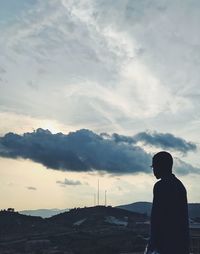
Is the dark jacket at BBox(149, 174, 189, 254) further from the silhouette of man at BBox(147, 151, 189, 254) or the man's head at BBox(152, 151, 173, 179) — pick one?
the man's head at BBox(152, 151, 173, 179)

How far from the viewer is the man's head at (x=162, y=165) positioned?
796cm

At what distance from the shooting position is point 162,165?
7988 millimetres

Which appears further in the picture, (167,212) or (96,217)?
(96,217)

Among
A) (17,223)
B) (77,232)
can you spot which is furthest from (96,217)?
(77,232)

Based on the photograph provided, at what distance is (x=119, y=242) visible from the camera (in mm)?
60625

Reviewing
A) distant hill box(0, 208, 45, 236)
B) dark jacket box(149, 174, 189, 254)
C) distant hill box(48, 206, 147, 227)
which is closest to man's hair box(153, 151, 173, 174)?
dark jacket box(149, 174, 189, 254)

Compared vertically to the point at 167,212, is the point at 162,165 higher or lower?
higher

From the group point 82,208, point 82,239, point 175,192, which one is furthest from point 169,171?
point 82,208

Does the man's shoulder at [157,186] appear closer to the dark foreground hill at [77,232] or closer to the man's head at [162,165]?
the man's head at [162,165]

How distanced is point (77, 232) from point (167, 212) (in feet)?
232

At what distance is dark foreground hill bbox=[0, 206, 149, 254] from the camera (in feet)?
182

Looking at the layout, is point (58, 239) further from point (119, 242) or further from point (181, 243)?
point (181, 243)

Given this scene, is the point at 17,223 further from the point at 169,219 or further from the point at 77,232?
the point at 169,219

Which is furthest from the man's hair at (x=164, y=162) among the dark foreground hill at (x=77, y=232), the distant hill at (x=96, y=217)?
the distant hill at (x=96, y=217)
